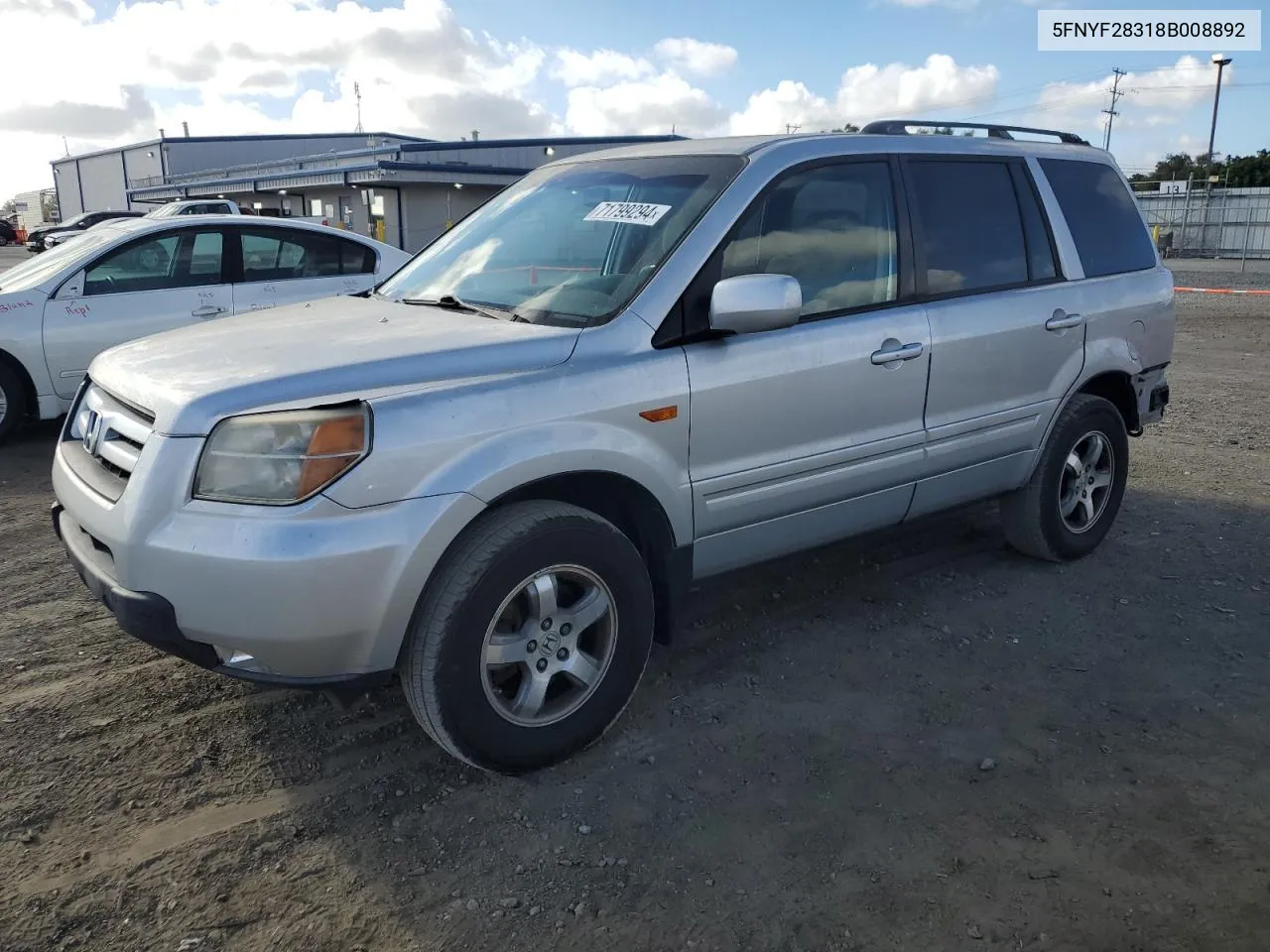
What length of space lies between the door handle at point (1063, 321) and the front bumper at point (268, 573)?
2947mm

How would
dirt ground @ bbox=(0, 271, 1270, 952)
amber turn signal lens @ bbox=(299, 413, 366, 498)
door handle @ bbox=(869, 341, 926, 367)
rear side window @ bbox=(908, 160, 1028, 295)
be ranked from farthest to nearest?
rear side window @ bbox=(908, 160, 1028, 295) < door handle @ bbox=(869, 341, 926, 367) < amber turn signal lens @ bbox=(299, 413, 366, 498) < dirt ground @ bbox=(0, 271, 1270, 952)

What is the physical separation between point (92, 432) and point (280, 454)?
1014 mm

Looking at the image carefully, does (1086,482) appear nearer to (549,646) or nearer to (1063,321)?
(1063,321)

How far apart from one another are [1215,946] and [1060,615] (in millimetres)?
2088

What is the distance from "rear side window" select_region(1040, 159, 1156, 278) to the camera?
187 inches

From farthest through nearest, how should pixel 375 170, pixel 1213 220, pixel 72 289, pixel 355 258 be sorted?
1. pixel 1213 220
2. pixel 375 170
3. pixel 355 258
4. pixel 72 289

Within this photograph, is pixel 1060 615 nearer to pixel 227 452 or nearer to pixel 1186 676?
pixel 1186 676

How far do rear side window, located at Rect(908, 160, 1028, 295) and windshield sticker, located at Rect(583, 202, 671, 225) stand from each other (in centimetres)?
116

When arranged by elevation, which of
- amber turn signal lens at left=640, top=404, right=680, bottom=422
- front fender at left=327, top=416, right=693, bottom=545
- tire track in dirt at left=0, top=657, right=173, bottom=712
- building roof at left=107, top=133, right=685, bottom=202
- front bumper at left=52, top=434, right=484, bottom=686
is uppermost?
building roof at left=107, top=133, right=685, bottom=202

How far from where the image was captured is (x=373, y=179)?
100 ft

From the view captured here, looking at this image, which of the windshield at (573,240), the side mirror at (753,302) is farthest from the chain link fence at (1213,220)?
the side mirror at (753,302)

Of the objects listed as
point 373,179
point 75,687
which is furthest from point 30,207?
point 75,687

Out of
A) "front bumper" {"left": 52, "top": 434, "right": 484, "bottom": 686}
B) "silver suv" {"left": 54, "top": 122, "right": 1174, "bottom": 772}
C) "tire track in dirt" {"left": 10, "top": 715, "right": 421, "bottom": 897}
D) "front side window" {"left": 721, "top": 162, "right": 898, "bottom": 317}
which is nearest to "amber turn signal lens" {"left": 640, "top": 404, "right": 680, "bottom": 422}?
"silver suv" {"left": 54, "top": 122, "right": 1174, "bottom": 772}

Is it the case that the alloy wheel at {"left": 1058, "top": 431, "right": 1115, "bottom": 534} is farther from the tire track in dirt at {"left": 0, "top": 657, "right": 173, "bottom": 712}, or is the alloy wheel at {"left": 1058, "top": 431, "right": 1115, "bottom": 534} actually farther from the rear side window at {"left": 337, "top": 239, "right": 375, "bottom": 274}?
the rear side window at {"left": 337, "top": 239, "right": 375, "bottom": 274}
